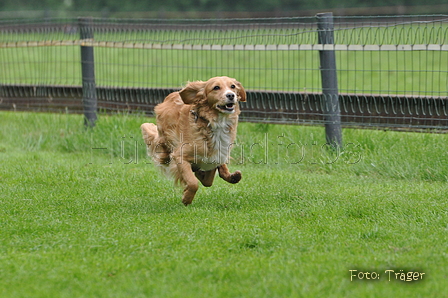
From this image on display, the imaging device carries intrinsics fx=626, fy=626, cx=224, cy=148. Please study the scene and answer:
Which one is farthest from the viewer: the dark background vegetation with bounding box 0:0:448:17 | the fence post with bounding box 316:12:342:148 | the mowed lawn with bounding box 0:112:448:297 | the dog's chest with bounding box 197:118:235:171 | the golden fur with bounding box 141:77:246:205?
the dark background vegetation with bounding box 0:0:448:17

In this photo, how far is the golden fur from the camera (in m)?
5.35

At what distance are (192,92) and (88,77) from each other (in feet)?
13.2

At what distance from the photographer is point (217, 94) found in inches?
211

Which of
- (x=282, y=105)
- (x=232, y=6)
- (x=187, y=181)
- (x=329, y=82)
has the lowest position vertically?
(x=187, y=181)

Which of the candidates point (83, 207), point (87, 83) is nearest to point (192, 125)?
point (83, 207)

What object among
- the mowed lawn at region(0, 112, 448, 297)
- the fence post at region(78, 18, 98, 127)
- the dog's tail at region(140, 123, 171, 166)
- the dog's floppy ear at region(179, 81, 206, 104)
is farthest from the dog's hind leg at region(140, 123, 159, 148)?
the fence post at region(78, 18, 98, 127)

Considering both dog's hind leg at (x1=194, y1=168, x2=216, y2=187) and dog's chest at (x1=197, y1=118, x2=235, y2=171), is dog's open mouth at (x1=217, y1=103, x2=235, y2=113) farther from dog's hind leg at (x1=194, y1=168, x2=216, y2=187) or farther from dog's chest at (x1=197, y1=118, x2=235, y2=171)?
dog's hind leg at (x1=194, y1=168, x2=216, y2=187)

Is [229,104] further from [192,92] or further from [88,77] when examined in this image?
[88,77]

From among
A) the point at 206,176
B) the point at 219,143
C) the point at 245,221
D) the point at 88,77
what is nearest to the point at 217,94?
the point at 219,143

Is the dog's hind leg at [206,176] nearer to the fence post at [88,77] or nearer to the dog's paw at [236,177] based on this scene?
the dog's paw at [236,177]

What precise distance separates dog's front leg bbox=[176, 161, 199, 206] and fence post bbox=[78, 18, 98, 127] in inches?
155

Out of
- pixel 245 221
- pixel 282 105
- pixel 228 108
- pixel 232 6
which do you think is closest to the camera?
pixel 245 221

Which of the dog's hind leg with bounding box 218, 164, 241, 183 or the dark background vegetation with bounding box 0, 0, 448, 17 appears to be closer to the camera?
the dog's hind leg with bounding box 218, 164, 241, 183

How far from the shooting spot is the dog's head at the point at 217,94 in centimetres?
527
